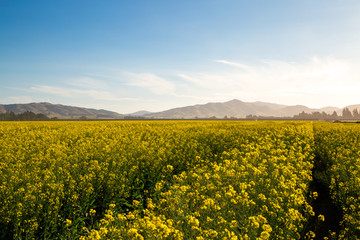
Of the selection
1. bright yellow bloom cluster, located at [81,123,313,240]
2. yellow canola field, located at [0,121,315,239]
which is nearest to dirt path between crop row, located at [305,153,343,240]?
yellow canola field, located at [0,121,315,239]

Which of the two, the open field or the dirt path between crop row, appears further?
the dirt path between crop row

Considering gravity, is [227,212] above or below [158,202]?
above

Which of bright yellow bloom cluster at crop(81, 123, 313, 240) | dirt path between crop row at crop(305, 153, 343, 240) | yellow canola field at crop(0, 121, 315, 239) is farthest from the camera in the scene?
dirt path between crop row at crop(305, 153, 343, 240)

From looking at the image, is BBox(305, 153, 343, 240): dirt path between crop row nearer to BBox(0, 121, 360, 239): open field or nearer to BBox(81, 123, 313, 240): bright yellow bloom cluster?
BBox(0, 121, 360, 239): open field

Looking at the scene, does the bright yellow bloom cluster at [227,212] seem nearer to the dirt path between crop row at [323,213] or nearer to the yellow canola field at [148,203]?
the yellow canola field at [148,203]

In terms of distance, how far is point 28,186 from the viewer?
17.8ft

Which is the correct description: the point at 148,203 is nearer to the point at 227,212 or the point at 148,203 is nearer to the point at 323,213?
the point at 227,212

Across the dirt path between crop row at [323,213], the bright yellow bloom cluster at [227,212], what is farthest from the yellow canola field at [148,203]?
the dirt path between crop row at [323,213]

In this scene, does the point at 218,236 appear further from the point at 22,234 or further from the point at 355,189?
the point at 355,189

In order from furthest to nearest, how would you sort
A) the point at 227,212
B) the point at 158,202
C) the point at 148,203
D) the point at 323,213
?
1. the point at 323,213
2. the point at 148,203
3. the point at 158,202
4. the point at 227,212

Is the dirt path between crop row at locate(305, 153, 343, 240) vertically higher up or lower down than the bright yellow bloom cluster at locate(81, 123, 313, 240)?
lower down

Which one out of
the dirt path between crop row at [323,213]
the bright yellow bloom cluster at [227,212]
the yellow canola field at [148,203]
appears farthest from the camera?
the dirt path between crop row at [323,213]

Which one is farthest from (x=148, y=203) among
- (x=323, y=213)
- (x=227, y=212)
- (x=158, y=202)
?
(x=323, y=213)

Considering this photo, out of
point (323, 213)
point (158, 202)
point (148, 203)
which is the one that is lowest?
point (323, 213)
